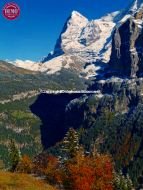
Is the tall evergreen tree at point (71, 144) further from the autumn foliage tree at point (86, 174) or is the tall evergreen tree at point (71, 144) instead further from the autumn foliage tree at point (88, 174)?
the autumn foliage tree at point (88, 174)

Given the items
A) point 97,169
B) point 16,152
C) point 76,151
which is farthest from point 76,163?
point 16,152

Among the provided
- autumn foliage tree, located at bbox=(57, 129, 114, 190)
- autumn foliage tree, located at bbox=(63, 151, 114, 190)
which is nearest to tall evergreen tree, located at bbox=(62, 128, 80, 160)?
autumn foliage tree, located at bbox=(57, 129, 114, 190)

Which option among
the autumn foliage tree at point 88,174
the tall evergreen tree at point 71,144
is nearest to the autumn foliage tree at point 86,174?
the autumn foliage tree at point 88,174

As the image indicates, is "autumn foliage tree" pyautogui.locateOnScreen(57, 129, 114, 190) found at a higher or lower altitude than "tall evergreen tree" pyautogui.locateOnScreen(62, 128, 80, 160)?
lower

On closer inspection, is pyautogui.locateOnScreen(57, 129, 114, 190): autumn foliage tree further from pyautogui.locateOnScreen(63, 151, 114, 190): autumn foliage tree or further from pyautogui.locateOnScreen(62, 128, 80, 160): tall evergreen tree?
pyautogui.locateOnScreen(62, 128, 80, 160): tall evergreen tree

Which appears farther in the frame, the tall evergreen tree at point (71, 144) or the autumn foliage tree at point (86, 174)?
the tall evergreen tree at point (71, 144)

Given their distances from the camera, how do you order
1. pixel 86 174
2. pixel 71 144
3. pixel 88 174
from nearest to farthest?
1. pixel 88 174
2. pixel 86 174
3. pixel 71 144

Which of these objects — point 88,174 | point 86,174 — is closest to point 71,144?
point 86,174

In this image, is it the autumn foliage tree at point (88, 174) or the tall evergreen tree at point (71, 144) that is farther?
the tall evergreen tree at point (71, 144)

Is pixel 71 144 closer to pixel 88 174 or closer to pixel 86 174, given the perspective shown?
pixel 86 174

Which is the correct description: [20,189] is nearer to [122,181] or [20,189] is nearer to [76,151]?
[76,151]

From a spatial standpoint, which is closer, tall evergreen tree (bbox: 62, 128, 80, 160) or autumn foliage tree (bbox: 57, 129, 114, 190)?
autumn foliage tree (bbox: 57, 129, 114, 190)

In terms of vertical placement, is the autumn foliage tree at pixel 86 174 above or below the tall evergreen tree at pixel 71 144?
below
